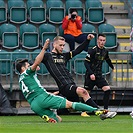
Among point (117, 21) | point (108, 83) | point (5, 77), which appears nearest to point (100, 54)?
point (108, 83)

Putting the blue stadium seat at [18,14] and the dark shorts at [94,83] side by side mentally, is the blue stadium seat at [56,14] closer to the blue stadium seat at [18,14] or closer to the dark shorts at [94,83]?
the blue stadium seat at [18,14]

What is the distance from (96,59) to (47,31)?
3.91 meters

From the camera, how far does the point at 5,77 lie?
65.8ft

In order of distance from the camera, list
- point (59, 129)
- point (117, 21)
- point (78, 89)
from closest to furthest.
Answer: point (59, 129) < point (78, 89) < point (117, 21)

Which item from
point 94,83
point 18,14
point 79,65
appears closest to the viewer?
point 94,83

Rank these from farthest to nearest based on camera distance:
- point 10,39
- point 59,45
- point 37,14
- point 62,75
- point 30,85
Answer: point 37,14 < point 10,39 < point 62,75 < point 59,45 < point 30,85

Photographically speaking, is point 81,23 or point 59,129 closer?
point 59,129

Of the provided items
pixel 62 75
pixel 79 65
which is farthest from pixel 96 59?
pixel 62 75

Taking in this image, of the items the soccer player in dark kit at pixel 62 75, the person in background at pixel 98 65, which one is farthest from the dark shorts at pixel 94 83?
the soccer player in dark kit at pixel 62 75

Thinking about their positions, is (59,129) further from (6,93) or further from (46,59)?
(6,93)

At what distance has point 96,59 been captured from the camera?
18.6m

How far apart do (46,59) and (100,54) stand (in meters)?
2.94

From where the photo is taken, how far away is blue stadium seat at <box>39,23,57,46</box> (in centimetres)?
2188

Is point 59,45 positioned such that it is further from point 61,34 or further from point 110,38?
point 110,38
